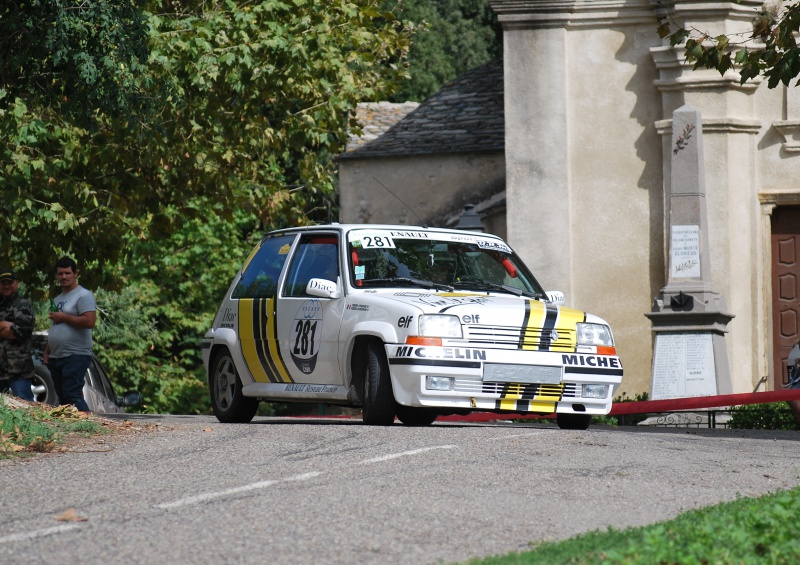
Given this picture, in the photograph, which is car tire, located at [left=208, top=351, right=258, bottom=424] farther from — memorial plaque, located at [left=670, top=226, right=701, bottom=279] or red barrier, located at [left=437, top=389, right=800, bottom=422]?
memorial plaque, located at [left=670, top=226, right=701, bottom=279]

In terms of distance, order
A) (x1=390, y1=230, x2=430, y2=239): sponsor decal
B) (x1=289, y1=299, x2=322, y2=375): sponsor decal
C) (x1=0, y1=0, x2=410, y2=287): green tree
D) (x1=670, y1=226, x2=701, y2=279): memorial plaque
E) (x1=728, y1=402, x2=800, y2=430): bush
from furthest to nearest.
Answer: (x1=0, y1=0, x2=410, y2=287): green tree → (x1=670, y1=226, x2=701, y2=279): memorial plaque → (x1=728, y1=402, x2=800, y2=430): bush → (x1=390, y1=230, x2=430, y2=239): sponsor decal → (x1=289, y1=299, x2=322, y2=375): sponsor decal

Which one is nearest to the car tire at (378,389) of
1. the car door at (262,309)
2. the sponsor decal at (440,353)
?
the sponsor decal at (440,353)

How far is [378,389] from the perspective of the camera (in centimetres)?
1189

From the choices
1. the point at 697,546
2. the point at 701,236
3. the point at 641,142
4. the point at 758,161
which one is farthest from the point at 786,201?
the point at 697,546

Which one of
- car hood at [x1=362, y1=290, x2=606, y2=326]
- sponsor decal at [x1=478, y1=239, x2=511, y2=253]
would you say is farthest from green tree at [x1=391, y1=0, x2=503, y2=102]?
car hood at [x1=362, y1=290, x2=606, y2=326]

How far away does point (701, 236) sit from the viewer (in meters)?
18.5

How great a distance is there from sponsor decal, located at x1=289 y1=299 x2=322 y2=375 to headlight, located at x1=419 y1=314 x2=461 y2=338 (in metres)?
1.30

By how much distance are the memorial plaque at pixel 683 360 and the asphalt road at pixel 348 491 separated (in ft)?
21.9

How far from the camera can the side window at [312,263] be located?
41.9 feet

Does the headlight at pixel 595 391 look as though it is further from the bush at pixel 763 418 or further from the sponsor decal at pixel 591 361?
the bush at pixel 763 418

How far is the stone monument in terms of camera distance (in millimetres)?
18469

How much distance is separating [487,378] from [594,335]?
114cm

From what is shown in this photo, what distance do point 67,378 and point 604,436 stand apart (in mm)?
5497

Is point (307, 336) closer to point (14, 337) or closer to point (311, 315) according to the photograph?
point (311, 315)
